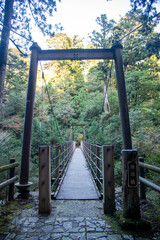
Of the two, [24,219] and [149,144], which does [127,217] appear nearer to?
[24,219]

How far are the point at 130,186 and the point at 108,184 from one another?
0.36 meters

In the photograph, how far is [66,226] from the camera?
156 centimetres

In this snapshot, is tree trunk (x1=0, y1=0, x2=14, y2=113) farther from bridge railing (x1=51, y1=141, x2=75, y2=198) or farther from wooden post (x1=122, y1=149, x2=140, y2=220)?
wooden post (x1=122, y1=149, x2=140, y2=220)

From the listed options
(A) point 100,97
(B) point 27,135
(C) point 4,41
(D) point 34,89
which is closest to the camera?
(B) point 27,135

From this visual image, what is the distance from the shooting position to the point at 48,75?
59.9ft

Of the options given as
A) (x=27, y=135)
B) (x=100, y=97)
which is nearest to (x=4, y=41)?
(x=27, y=135)

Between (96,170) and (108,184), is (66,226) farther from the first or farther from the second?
(96,170)

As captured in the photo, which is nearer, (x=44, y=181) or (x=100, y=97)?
(x=44, y=181)

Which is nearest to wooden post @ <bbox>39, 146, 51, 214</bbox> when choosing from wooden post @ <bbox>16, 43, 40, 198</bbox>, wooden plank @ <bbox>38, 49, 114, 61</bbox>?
wooden post @ <bbox>16, 43, 40, 198</bbox>

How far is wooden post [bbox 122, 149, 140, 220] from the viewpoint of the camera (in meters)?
1.53

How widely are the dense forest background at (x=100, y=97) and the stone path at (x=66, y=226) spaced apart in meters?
2.86

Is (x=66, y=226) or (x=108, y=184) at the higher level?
(x=108, y=184)

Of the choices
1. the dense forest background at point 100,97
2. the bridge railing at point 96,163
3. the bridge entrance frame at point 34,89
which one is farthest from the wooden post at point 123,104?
the dense forest background at point 100,97

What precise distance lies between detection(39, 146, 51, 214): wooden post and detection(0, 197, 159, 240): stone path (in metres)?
0.10
